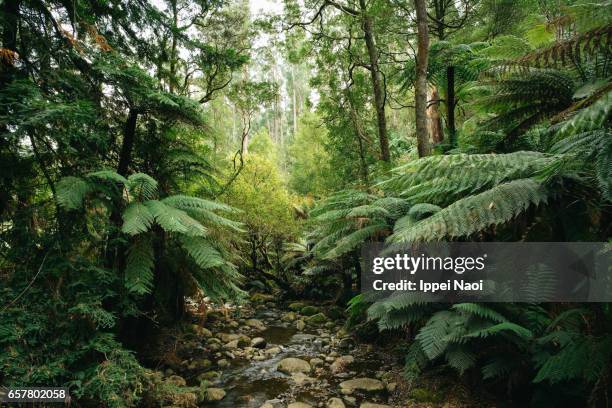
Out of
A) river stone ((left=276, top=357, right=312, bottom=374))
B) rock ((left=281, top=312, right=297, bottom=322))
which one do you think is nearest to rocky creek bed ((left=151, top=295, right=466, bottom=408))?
river stone ((left=276, top=357, right=312, bottom=374))

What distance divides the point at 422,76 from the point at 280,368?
13.1ft

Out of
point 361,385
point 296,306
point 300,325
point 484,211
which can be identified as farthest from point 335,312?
point 484,211

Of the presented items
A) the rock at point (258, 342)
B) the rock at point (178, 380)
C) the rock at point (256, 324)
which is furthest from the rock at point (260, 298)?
the rock at point (178, 380)

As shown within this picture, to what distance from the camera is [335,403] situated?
348 centimetres

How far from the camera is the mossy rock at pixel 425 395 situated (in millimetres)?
3172

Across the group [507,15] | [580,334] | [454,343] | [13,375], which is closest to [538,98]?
[580,334]

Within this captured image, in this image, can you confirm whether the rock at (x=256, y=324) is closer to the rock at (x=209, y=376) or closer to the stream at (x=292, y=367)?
the stream at (x=292, y=367)

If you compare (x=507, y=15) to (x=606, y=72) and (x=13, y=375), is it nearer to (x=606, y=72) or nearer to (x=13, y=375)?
(x=606, y=72)

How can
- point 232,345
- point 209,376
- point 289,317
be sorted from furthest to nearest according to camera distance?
point 289,317
point 232,345
point 209,376

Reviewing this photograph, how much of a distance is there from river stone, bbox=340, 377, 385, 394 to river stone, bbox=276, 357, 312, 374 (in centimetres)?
63

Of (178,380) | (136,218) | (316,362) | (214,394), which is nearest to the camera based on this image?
(136,218)

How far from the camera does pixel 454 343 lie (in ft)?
9.92

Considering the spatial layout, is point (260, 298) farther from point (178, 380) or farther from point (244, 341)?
point (178, 380)

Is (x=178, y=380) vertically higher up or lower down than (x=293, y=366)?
higher up
